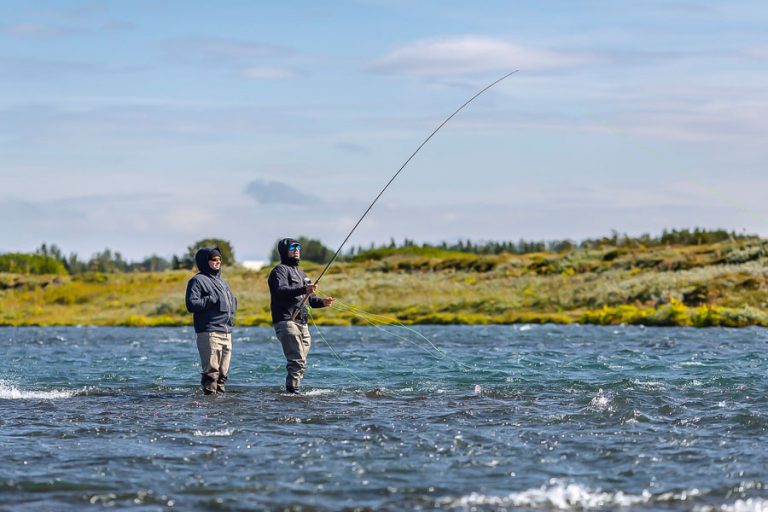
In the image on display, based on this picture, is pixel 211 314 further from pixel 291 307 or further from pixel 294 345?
pixel 294 345

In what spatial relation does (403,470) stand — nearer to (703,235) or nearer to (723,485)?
(723,485)

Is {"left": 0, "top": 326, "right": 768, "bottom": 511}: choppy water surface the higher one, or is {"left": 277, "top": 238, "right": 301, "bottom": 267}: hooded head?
{"left": 277, "top": 238, "right": 301, "bottom": 267}: hooded head

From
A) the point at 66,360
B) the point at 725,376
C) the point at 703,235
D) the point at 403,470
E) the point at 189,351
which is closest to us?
the point at 403,470

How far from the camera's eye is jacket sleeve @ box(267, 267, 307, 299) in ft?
47.7

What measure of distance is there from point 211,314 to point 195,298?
1.16ft

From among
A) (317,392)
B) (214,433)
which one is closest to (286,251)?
(317,392)

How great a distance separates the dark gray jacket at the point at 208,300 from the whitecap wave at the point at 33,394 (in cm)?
226

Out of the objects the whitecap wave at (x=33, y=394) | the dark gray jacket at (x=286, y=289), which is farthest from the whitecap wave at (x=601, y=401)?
the whitecap wave at (x=33, y=394)

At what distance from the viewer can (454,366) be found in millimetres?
19375

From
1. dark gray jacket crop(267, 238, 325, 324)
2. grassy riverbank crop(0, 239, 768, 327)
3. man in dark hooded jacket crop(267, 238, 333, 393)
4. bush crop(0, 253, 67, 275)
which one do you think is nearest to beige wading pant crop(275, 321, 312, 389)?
man in dark hooded jacket crop(267, 238, 333, 393)

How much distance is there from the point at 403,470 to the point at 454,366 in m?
10.1

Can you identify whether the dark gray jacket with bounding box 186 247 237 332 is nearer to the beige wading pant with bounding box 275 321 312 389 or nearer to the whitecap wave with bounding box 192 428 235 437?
the beige wading pant with bounding box 275 321 312 389

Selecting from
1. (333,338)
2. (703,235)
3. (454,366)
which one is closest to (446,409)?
(454,366)

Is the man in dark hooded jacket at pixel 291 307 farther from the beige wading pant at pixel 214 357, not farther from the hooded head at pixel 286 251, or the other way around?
the beige wading pant at pixel 214 357
